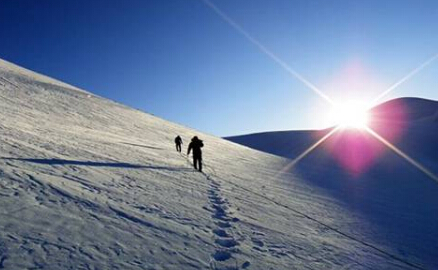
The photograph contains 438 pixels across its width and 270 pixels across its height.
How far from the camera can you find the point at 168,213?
32.0ft

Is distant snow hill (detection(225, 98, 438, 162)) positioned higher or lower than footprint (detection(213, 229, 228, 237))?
higher

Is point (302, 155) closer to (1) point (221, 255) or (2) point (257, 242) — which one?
(2) point (257, 242)

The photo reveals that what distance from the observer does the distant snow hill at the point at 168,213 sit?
6.90 m

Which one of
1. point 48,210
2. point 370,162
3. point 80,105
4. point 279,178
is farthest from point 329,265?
point 370,162

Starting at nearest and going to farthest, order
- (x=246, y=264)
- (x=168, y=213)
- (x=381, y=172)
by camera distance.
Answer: (x=246, y=264)
(x=168, y=213)
(x=381, y=172)

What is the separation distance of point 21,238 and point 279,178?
16.9 m

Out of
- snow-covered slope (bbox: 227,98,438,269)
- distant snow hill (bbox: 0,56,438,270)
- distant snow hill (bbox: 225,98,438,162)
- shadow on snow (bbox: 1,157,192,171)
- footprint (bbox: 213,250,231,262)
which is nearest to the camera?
distant snow hill (bbox: 0,56,438,270)

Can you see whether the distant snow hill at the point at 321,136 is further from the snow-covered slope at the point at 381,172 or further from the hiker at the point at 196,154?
the hiker at the point at 196,154

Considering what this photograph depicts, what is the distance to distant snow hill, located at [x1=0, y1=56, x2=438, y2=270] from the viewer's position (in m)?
6.90

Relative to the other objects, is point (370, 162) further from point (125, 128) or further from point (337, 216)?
point (337, 216)

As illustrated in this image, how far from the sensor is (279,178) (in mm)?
22109

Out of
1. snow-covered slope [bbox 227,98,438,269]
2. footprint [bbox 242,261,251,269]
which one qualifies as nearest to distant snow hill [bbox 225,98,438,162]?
snow-covered slope [bbox 227,98,438,269]

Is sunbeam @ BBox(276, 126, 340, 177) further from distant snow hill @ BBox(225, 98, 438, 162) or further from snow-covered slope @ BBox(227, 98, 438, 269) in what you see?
distant snow hill @ BBox(225, 98, 438, 162)

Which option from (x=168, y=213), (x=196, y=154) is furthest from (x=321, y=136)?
(x=168, y=213)
